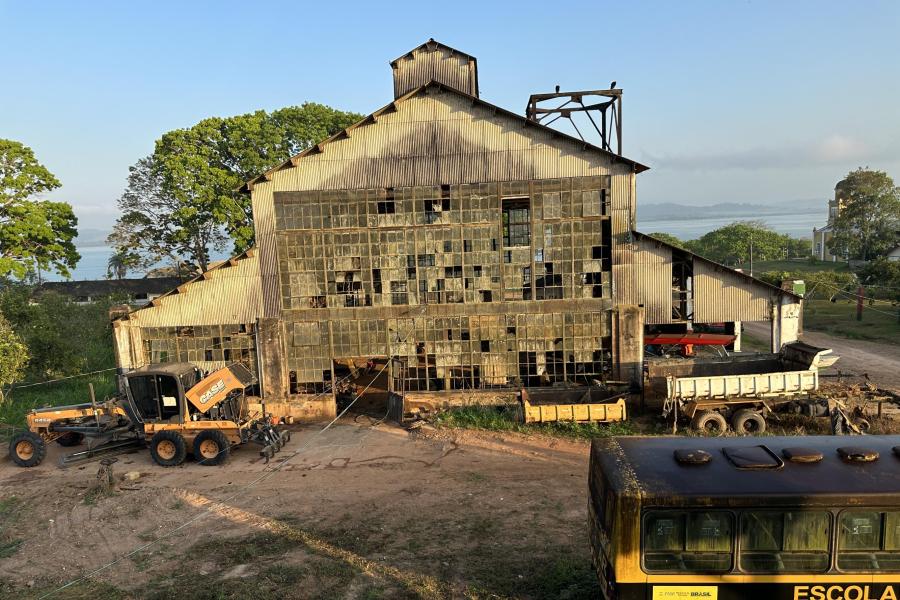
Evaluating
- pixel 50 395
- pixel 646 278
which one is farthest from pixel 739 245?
pixel 50 395

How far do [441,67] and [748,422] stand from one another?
1687 centimetres

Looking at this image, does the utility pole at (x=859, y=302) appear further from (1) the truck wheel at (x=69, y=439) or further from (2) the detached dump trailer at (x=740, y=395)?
(1) the truck wheel at (x=69, y=439)

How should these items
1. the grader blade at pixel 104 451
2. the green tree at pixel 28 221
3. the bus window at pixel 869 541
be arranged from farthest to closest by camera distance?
the green tree at pixel 28 221 → the grader blade at pixel 104 451 → the bus window at pixel 869 541

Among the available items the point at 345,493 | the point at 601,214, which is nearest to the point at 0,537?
the point at 345,493

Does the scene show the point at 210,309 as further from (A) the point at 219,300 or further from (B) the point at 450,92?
(B) the point at 450,92

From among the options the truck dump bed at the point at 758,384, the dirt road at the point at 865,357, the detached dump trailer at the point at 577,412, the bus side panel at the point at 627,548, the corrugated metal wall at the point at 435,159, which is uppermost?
the corrugated metal wall at the point at 435,159

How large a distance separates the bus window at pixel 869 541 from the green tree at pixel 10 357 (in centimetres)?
2737

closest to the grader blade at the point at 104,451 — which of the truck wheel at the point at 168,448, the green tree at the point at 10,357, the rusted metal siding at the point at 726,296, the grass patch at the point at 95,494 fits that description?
the truck wheel at the point at 168,448

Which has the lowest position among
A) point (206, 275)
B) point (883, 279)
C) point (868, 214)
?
point (883, 279)

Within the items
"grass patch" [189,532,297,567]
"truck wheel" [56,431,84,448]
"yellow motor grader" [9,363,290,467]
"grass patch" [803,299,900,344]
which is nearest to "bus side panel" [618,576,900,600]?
"grass patch" [189,532,297,567]

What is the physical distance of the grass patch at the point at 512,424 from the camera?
55.2ft

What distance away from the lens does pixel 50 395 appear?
24.2 m

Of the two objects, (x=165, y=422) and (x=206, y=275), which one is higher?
(x=206, y=275)

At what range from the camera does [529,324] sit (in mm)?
19422
